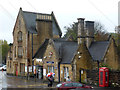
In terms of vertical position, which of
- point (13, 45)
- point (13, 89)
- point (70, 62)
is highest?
point (13, 45)

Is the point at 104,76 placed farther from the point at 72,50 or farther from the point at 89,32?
the point at 89,32

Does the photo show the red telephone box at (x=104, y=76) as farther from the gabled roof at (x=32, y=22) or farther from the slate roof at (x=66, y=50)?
the gabled roof at (x=32, y=22)

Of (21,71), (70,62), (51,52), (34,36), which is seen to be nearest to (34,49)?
(34,36)

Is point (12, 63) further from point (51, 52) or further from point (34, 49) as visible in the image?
point (51, 52)

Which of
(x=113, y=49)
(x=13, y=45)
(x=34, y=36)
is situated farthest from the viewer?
(x=13, y=45)

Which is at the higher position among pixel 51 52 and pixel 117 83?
pixel 51 52

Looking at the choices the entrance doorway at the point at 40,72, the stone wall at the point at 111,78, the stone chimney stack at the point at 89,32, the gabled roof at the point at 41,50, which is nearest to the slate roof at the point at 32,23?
the gabled roof at the point at 41,50

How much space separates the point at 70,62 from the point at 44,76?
6.58 metres

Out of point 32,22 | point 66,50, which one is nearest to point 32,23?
point 32,22

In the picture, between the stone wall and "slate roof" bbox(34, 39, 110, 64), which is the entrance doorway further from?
the stone wall

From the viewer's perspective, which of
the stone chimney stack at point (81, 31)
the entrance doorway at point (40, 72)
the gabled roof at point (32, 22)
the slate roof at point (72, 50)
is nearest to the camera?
the slate roof at point (72, 50)

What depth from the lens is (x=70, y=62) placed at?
36438 millimetres

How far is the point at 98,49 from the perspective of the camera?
3984cm

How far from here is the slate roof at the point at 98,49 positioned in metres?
38.6
